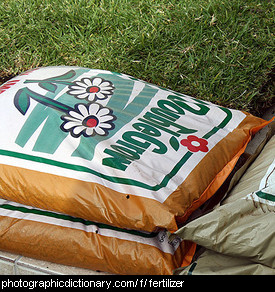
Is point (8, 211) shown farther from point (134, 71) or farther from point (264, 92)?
point (264, 92)

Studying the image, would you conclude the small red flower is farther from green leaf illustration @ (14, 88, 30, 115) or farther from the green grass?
the green grass

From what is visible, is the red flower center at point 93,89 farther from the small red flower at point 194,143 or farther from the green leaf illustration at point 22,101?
the small red flower at point 194,143

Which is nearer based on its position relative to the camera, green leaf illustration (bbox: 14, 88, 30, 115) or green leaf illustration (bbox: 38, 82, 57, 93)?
green leaf illustration (bbox: 14, 88, 30, 115)

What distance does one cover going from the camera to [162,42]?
292cm

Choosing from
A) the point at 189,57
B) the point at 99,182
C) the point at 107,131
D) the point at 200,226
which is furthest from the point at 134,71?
the point at 200,226

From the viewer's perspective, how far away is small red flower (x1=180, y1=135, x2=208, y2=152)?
72.9 inches

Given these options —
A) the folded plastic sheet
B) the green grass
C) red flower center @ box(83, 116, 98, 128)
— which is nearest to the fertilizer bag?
red flower center @ box(83, 116, 98, 128)

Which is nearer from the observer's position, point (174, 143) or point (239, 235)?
point (239, 235)
